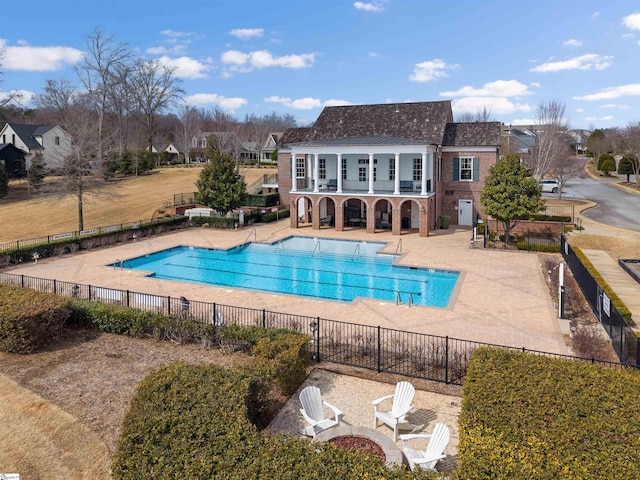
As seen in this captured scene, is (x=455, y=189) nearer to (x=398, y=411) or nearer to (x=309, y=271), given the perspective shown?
(x=309, y=271)

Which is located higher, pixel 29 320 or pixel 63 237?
pixel 63 237

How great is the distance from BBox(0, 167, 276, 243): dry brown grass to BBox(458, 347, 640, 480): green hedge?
33.3m

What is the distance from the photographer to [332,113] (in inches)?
1581

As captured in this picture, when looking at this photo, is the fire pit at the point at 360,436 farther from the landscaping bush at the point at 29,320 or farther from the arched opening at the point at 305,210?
the arched opening at the point at 305,210

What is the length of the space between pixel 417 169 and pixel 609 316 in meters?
22.0

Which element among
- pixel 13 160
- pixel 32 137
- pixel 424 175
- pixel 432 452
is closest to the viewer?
pixel 432 452

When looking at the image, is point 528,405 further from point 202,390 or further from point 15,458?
point 15,458

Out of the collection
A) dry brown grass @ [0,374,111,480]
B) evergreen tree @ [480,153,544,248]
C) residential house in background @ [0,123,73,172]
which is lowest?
dry brown grass @ [0,374,111,480]

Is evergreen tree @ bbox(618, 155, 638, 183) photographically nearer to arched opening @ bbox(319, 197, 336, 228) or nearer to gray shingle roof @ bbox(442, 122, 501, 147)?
gray shingle roof @ bbox(442, 122, 501, 147)

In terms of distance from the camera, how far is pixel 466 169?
35844 mm

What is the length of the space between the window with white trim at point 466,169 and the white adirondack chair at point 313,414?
29411 millimetres

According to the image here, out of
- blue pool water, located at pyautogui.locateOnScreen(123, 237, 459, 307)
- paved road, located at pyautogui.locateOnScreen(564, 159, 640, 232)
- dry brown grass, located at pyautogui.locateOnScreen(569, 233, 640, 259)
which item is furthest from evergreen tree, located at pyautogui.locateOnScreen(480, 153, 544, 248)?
paved road, located at pyautogui.locateOnScreen(564, 159, 640, 232)

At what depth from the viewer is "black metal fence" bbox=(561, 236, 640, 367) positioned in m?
11.5

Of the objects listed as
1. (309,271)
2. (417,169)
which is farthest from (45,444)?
(417,169)
